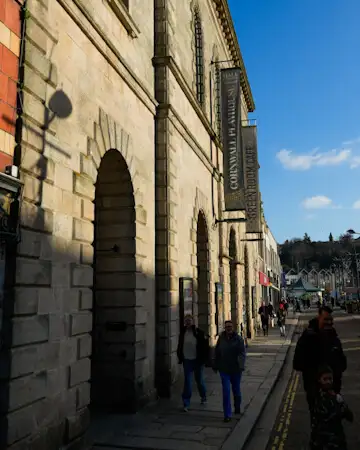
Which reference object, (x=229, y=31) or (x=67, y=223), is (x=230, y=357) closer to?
(x=67, y=223)

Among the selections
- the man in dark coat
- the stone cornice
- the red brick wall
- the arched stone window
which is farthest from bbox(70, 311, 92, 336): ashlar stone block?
the stone cornice

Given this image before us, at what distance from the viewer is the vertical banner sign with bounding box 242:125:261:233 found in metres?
21.8

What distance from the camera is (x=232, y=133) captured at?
1680cm

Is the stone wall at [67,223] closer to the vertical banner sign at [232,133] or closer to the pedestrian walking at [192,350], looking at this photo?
the pedestrian walking at [192,350]

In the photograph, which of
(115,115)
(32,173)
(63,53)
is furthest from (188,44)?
(32,173)

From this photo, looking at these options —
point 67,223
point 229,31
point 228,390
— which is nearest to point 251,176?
point 229,31

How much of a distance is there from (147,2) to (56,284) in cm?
758

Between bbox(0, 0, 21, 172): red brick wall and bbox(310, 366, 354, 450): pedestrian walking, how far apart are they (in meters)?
4.29

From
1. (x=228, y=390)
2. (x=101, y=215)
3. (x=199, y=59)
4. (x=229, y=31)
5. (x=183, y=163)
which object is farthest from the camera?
(x=229, y=31)

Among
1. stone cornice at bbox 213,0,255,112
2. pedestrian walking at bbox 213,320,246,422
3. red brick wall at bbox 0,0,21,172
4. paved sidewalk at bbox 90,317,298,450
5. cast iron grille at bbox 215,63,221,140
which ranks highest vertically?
stone cornice at bbox 213,0,255,112

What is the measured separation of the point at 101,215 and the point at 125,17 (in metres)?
3.82

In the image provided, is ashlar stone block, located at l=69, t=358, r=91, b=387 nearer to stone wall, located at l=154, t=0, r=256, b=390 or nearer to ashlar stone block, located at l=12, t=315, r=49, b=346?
ashlar stone block, located at l=12, t=315, r=49, b=346

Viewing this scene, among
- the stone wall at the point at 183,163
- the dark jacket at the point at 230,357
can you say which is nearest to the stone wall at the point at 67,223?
the stone wall at the point at 183,163

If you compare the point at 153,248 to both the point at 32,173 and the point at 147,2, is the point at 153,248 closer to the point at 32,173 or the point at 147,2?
the point at 32,173
